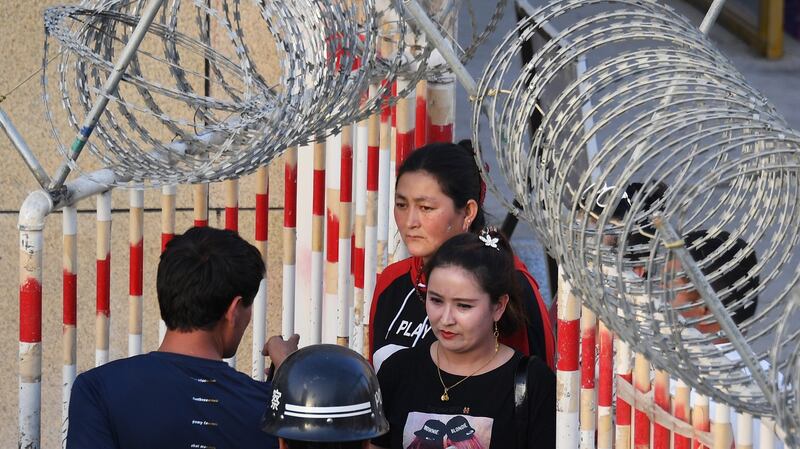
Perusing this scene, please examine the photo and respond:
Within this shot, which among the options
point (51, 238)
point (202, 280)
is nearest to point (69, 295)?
point (202, 280)

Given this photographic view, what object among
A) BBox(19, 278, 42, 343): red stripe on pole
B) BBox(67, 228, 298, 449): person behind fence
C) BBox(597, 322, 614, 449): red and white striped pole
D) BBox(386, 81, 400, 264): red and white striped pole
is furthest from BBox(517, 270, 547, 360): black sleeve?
BBox(19, 278, 42, 343): red stripe on pole

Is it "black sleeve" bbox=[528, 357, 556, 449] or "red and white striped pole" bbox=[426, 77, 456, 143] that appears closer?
"black sleeve" bbox=[528, 357, 556, 449]

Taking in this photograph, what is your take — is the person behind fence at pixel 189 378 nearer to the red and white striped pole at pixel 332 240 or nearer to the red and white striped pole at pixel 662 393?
the red and white striped pole at pixel 662 393

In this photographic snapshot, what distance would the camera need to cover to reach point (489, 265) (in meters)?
3.07

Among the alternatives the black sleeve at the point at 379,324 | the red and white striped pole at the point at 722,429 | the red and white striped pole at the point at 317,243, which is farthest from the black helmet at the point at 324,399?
the red and white striped pole at the point at 317,243

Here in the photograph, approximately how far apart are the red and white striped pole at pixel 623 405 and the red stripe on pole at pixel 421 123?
1.32m

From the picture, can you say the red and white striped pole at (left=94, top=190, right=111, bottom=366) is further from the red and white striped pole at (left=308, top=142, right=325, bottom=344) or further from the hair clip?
the hair clip

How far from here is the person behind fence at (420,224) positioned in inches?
134

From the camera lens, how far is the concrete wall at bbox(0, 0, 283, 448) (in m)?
4.77

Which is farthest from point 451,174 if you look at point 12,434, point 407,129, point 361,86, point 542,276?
point 542,276

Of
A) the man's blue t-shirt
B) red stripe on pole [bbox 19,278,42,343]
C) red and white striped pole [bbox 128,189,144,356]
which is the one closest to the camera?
the man's blue t-shirt

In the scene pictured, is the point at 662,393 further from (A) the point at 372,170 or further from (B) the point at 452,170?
(A) the point at 372,170

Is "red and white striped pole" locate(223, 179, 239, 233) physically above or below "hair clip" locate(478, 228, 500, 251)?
above

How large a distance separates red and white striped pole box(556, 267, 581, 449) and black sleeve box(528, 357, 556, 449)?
0.08 meters
